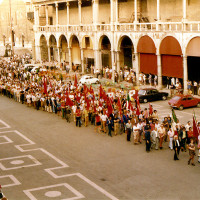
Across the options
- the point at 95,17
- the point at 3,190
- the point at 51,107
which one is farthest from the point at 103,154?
the point at 95,17

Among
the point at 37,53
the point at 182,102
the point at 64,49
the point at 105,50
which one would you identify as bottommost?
the point at 182,102

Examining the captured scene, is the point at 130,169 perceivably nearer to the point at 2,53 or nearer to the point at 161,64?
the point at 161,64

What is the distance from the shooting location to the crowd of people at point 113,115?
25.2m

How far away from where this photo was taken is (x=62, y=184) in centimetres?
2086

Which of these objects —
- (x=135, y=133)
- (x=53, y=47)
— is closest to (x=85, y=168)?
(x=135, y=133)

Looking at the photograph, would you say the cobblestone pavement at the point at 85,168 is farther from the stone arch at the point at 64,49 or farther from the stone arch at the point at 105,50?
the stone arch at the point at 64,49

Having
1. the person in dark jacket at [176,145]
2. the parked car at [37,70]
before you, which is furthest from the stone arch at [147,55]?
the person in dark jacket at [176,145]

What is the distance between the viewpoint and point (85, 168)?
23.0m

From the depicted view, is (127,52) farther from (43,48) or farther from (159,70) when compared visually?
(43,48)

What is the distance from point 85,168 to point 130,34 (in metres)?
31.1

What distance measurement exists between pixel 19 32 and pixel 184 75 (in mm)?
75683

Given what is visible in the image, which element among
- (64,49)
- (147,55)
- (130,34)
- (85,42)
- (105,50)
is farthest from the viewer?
(64,49)

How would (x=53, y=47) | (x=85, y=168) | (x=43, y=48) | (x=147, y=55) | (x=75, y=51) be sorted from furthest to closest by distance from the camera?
(x=43, y=48) → (x=53, y=47) → (x=75, y=51) → (x=147, y=55) → (x=85, y=168)

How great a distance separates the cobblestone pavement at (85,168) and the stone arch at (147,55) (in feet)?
62.9
